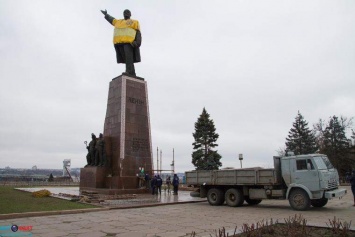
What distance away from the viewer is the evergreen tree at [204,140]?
1686 inches

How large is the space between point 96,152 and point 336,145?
3891cm

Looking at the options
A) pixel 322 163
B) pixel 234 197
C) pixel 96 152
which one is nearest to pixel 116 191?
pixel 96 152

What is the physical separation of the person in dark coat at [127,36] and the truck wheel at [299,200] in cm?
1349

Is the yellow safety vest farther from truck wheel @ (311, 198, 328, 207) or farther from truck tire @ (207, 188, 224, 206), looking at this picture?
truck wheel @ (311, 198, 328, 207)

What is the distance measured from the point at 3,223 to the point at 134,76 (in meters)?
14.2

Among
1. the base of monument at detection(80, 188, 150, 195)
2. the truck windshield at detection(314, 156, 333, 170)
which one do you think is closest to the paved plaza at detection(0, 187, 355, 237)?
the truck windshield at detection(314, 156, 333, 170)

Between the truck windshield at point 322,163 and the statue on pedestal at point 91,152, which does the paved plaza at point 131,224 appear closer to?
the truck windshield at point 322,163

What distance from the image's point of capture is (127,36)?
2195 cm

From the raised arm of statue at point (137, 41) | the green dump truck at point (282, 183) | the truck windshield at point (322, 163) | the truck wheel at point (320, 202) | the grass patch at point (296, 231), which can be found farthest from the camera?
the raised arm of statue at point (137, 41)

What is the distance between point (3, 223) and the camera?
916 centimetres

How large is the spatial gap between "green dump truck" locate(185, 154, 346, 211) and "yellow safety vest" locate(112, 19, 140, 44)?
11.2 metres

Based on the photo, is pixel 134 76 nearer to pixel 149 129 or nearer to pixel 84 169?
pixel 149 129

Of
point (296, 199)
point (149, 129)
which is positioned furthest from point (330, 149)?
point (296, 199)

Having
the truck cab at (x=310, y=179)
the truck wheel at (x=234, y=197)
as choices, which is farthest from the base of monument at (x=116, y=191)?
the truck cab at (x=310, y=179)
